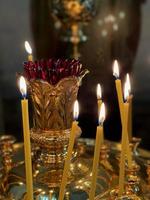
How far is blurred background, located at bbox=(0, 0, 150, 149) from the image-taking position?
4.24 ft

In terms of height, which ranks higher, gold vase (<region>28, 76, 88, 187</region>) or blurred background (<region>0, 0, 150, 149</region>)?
blurred background (<region>0, 0, 150, 149</region>)

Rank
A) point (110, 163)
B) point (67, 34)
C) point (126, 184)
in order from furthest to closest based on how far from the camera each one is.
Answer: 1. point (67, 34)
2. point (110, 163)
3. point (126, 184)

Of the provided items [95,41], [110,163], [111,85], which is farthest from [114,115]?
[110,163]

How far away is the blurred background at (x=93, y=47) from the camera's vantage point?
1.29 m

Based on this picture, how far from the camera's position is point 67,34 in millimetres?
1294

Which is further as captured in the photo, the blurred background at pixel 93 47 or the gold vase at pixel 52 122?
the blurred background at pixel 93 47

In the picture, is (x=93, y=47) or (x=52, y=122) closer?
(x=52, y=122)

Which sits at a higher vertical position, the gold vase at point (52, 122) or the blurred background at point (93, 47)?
the blurred background at point (93, 47)

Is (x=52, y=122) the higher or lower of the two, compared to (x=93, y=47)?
lower

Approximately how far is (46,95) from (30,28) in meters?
0.80

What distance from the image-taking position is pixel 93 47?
51.8 inches

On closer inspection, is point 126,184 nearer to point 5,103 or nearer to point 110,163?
point 110,163

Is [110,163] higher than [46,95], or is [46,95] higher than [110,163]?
[46,95]

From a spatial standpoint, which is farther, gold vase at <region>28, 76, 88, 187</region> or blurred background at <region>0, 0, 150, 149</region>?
blurred background at <region>0, 0, 150, 149</region>
